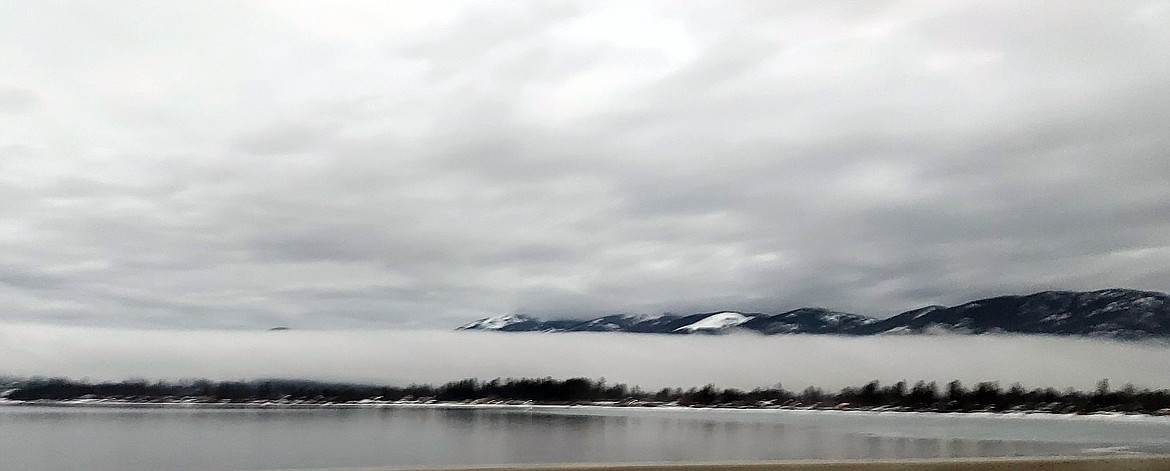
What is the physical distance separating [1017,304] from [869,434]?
4.67 m

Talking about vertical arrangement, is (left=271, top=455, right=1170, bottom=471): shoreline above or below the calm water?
above

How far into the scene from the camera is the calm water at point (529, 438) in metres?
5.58

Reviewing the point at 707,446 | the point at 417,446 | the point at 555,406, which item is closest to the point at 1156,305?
the point at 707,446

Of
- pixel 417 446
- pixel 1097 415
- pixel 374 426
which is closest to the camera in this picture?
pixel 1097 415

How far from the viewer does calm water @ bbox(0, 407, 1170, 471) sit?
558 cm

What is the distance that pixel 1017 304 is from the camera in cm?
1128

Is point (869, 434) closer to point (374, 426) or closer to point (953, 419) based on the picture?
point (953, 419)

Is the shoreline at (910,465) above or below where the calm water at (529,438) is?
above

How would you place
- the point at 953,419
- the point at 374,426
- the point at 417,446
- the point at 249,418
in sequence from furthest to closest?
the point at 249,418, the point at 374,426, the point at 953,419, the point at 417,446

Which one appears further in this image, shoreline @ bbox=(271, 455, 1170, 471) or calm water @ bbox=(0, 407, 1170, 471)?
calm water @ bbox=(0, 407, 1170, 471)

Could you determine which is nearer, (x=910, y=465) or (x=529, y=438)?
(x=910, y=465)

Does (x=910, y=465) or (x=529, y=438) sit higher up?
(x=910, y=465)

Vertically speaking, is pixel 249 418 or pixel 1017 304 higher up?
pixel 1017 304

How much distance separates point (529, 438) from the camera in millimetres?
8969
